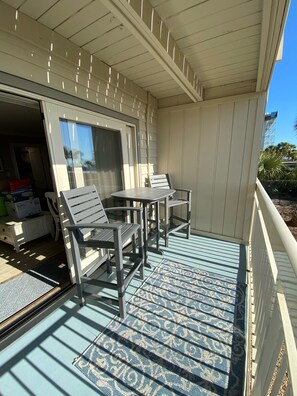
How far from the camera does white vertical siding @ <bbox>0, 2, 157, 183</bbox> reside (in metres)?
1.28

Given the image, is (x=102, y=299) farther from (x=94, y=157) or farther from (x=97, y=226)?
(x=94, y=157)

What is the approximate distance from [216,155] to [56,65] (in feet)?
7.96

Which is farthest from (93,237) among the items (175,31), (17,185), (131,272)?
(17,185)

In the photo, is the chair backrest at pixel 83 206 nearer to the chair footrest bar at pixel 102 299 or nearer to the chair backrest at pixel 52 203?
the chair footrest bar at pixel 102 299

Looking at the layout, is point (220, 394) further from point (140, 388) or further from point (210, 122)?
point (210, 122)

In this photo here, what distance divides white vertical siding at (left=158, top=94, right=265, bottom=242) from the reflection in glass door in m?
→ 1.21

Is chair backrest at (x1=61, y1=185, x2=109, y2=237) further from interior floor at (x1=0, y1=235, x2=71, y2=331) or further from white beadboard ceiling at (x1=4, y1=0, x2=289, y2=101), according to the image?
white beadboard ceiling at (x1=4, y1=0, x2=289, y2=101)

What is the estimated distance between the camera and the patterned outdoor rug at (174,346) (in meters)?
1.11

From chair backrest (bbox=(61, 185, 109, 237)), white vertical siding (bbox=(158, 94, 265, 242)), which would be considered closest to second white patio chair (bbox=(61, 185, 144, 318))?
chair backrest (bbox=(61, 185, 109, 237))

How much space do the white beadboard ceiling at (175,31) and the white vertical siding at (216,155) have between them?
55 centimetres

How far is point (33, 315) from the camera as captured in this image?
1.53 m

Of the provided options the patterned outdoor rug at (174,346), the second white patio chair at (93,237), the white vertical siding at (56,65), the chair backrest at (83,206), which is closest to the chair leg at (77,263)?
the second white patio chair at (93,237)

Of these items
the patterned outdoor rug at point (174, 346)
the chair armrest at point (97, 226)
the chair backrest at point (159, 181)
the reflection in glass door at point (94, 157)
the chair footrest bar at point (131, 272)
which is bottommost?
the patterned outdoor rug at point (174, 346)

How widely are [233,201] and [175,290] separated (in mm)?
1781
